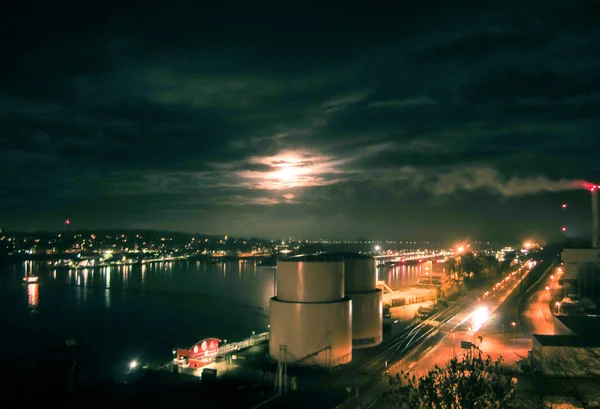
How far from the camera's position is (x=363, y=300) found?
1573 cm

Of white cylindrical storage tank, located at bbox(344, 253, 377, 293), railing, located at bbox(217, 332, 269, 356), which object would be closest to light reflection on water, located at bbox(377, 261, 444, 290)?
white cylindrical storage tank, located at bbox(344, 253, 377, 293)

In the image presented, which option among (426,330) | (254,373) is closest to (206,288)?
(426,330)

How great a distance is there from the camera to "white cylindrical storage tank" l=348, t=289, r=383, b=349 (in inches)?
602

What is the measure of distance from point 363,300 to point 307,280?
350 cm

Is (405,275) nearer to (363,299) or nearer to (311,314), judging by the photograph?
(363,299)

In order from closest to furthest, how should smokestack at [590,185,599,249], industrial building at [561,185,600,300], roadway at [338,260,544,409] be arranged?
roadway at [338,260,544,409] → industrial building at [561,185,600,300] → smokestack at [590,185,599,249]

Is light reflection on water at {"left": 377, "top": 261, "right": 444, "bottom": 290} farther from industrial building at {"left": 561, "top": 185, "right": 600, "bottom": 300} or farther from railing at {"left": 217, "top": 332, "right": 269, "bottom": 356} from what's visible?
railing at {"left": 217, "top": 332, "right": 269, "bottom": 356}

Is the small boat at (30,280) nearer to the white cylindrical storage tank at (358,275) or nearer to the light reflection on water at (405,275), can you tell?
the light reflection on water at (405,275)

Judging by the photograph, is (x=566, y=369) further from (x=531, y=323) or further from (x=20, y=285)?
(x=20, y=285)

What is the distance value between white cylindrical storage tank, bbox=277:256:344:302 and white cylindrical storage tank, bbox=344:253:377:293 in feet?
10.6

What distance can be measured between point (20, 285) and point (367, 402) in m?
52.7

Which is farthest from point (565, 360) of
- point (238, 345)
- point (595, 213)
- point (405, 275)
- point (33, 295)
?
point (405, 275)

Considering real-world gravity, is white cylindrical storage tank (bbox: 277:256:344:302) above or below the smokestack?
below

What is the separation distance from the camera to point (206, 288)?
168ft
